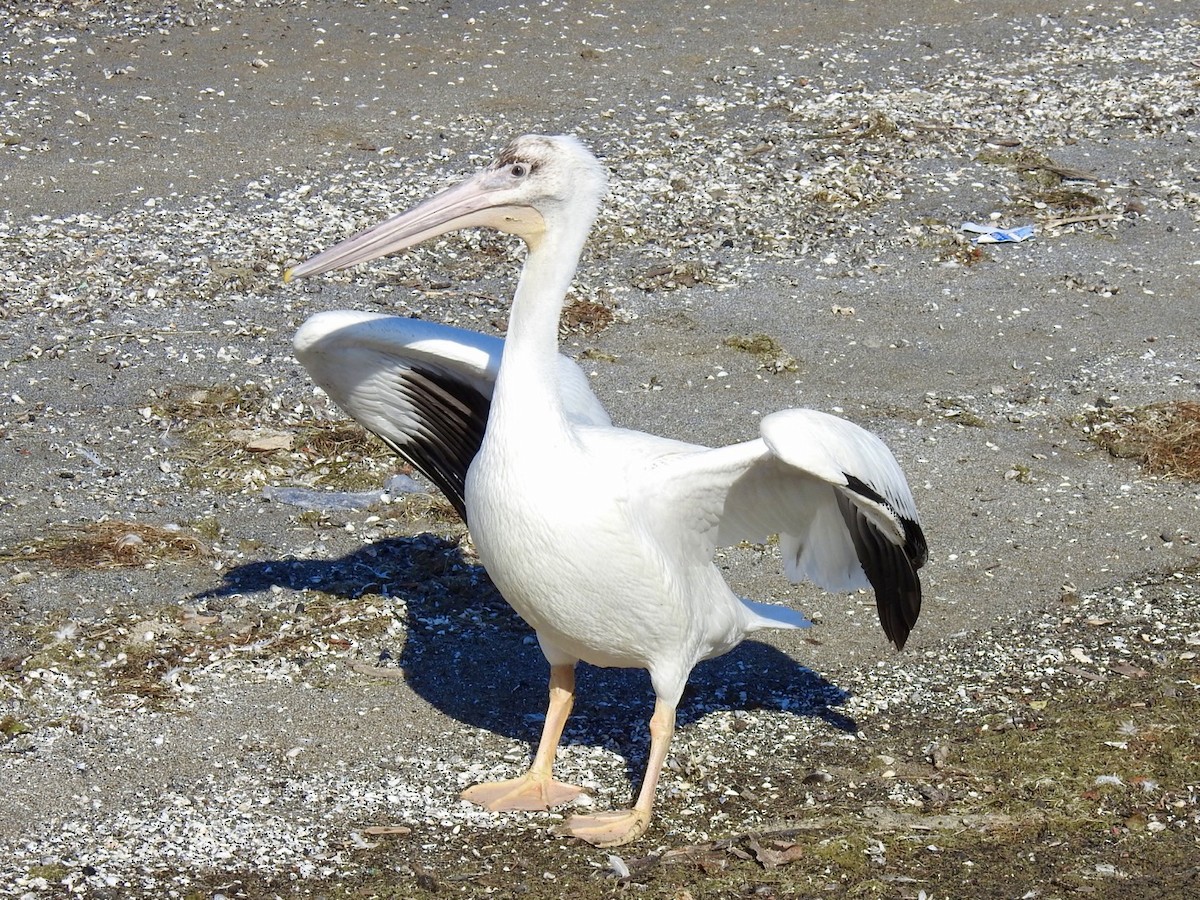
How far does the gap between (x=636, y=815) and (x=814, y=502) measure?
1001mm

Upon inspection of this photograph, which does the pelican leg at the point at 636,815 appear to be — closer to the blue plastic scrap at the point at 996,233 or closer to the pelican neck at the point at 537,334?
the pelican neck at the point at 537,334

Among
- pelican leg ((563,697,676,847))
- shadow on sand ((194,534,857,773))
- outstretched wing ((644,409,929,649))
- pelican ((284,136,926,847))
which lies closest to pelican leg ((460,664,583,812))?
pelican ((284,136,926,847))

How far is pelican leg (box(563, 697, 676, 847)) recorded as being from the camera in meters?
4.10

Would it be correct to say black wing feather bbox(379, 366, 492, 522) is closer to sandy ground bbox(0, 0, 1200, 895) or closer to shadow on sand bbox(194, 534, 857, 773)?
shadow on sand bbox(194, 534, 857, 773)

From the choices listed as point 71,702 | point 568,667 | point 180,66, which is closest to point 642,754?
point 568,667

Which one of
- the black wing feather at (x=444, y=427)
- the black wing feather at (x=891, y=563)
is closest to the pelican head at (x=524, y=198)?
the black wing feather at (x=444, y=427)

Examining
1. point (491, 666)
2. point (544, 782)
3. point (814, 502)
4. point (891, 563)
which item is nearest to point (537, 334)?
point (814, 502)

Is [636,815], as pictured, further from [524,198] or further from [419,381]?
[524,198]

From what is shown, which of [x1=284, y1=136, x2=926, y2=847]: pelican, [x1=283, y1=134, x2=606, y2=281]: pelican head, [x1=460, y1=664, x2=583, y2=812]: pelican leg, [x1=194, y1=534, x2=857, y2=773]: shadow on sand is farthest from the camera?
[x1=194, y1=534, x2=857, y2=773]: shadow on sand

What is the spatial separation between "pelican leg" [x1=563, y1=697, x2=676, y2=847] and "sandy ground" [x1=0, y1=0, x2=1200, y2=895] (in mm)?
123

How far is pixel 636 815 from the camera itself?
13.6 ft

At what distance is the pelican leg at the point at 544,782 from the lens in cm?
429

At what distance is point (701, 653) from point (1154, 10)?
10.6m

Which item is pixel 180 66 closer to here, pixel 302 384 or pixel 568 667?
pixel 302 384
